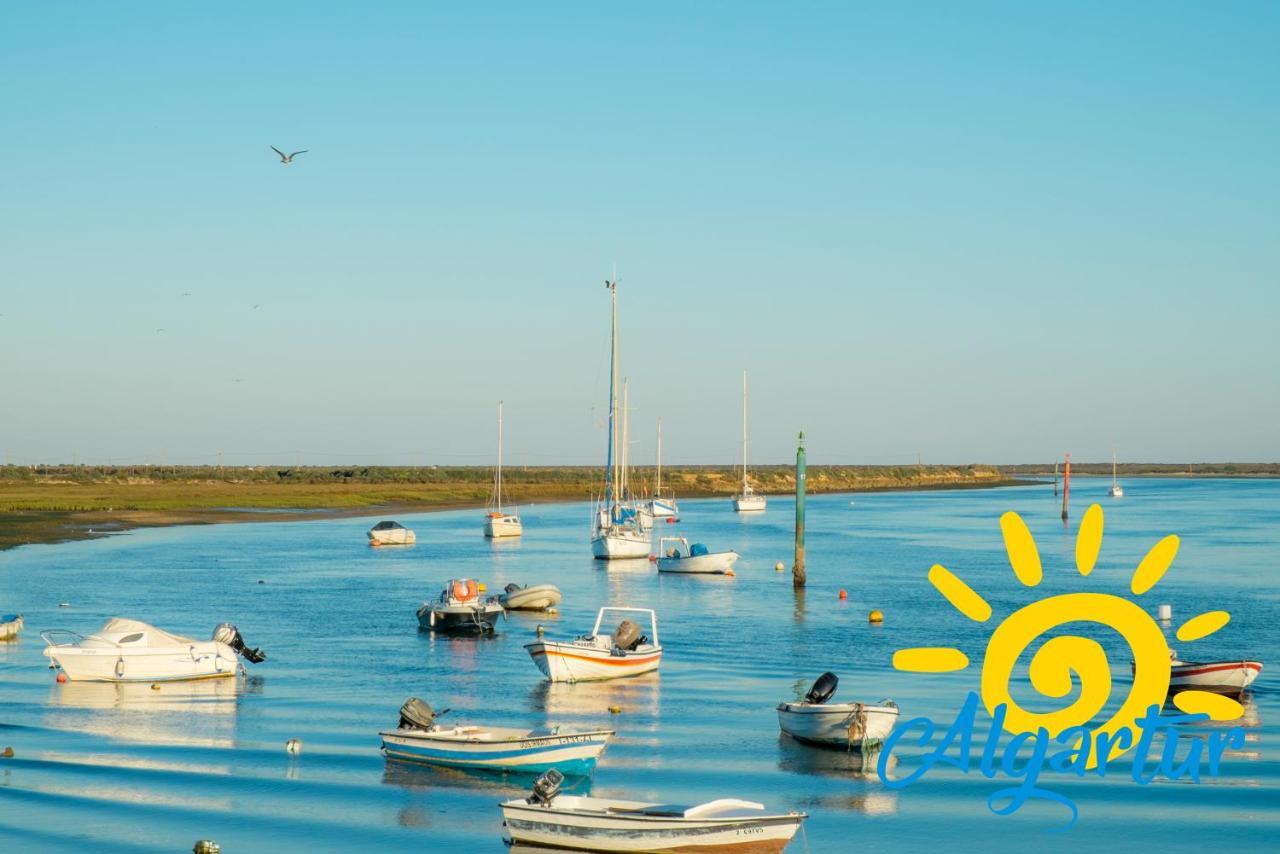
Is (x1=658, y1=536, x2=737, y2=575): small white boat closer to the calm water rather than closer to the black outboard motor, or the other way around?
the calm water

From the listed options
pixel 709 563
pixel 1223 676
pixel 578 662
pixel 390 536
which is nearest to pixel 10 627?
pixel 578 662

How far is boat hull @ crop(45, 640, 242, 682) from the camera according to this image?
4034 cm

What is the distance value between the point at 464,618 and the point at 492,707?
14.6 meters

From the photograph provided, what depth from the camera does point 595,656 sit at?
4022 cm

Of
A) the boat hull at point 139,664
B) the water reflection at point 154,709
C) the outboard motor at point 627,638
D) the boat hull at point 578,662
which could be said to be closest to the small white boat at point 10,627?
the boat hull at point 139,664

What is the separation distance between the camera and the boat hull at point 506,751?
28281 mm

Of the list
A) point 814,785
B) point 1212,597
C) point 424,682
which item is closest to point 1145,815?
point 814,785

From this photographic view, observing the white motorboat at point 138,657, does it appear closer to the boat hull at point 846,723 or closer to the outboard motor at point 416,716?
the outboard motor at point 416,716

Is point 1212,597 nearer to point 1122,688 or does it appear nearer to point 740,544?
point 1122,688

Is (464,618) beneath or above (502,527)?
beneath

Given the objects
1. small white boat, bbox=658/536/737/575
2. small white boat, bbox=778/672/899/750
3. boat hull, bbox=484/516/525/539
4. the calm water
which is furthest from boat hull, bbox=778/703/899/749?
boat hull, bbox=484/516/525/539

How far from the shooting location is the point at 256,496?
553 ft

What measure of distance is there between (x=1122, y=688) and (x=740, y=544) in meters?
68.0

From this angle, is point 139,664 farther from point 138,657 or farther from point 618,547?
point 618,547
